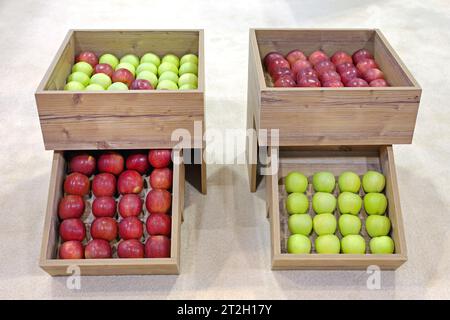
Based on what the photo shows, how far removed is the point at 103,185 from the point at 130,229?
201 millimetres

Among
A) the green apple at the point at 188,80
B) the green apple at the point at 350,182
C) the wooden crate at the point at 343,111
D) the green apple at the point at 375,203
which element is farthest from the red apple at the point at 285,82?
the green apple at the point at 375,203

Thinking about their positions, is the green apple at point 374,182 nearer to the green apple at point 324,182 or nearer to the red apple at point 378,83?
the green apple at point 324,182

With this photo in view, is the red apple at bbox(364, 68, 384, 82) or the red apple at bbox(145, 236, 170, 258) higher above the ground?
the red apple at bbox(364, 68, 384, 82)

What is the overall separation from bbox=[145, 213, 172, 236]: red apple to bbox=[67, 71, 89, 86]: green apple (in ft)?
1.89

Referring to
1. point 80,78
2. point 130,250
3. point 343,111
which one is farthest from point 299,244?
point 80,78

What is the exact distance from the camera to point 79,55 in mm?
2012

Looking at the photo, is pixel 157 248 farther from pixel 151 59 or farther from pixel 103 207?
pixel 151 59

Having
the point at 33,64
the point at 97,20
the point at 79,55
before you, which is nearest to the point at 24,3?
the point at 97,20

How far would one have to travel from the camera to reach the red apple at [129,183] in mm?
1837

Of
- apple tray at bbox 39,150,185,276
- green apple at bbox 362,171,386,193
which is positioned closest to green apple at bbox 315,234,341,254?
green apple at bbox 362,171,386,193

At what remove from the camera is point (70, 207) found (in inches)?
70.1

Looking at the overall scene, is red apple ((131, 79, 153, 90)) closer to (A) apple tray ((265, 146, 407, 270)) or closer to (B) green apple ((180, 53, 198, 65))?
(B) green apple ((180, 53, 198, 65))

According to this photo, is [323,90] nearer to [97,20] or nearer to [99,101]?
A: [99,101]

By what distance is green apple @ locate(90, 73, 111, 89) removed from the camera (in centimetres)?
187
